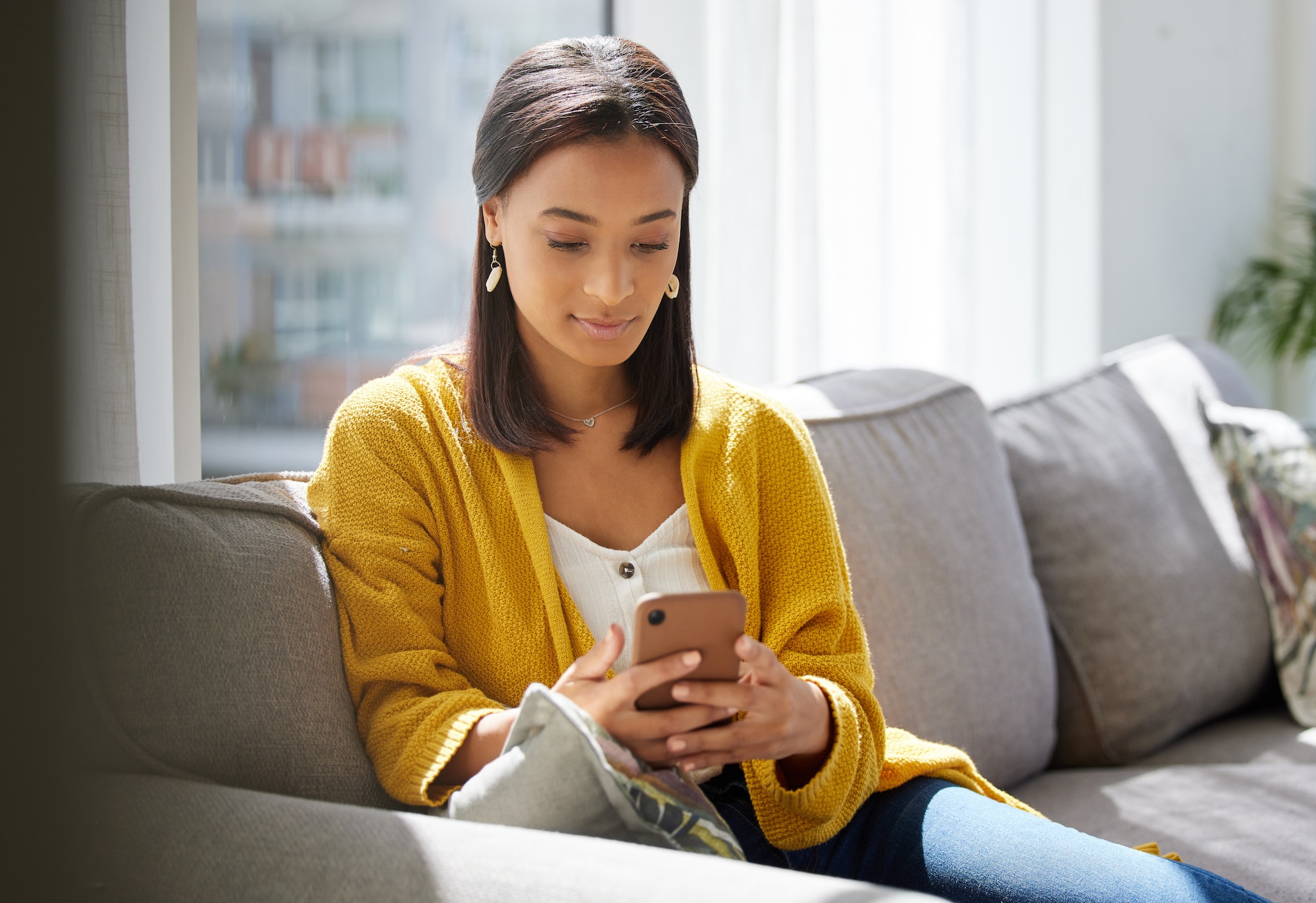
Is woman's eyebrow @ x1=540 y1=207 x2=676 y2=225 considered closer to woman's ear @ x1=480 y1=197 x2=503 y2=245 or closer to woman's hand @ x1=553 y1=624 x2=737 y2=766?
woman's ear @ x1=480 y1=197 x2=503 y2=245

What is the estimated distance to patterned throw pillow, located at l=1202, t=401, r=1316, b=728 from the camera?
197 cm

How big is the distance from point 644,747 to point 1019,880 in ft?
1.21

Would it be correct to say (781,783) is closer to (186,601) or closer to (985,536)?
(186,601)

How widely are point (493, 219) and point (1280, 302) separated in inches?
125

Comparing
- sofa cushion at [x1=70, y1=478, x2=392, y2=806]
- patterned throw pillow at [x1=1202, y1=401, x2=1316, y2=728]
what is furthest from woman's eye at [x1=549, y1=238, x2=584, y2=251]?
patterned throw pillow at [x1=1202, y1=401, x2=1316, y2=728]

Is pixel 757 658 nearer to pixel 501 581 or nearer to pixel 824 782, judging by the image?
pixel 824 782

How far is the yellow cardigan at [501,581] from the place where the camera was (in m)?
1.08

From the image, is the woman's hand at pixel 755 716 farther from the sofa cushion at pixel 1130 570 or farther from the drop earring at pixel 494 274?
the sofa cushion at pixel 1130 570

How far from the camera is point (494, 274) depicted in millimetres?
1248

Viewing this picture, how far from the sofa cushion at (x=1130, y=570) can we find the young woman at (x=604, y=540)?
27.3 inches

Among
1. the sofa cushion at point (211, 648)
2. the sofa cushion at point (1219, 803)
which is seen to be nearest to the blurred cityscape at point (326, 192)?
the sofa cushion at point (211, 648)

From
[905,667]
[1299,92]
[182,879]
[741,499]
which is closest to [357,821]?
[182,879]

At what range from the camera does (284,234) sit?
1.93 metres

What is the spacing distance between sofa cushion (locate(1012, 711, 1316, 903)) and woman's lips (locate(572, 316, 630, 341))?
0.91m
